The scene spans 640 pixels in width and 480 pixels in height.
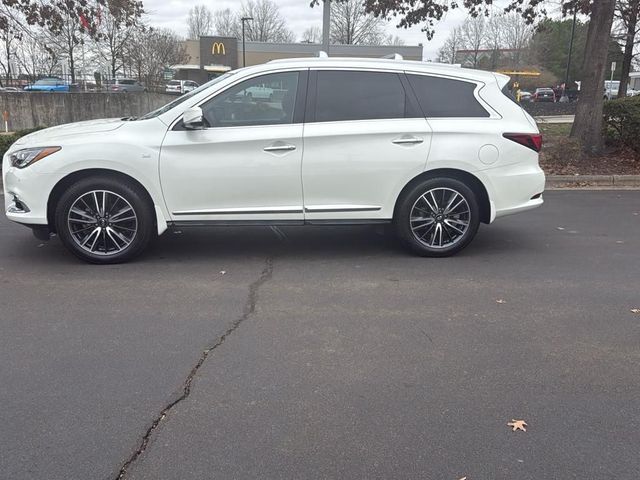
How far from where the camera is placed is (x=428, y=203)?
19.1 feet


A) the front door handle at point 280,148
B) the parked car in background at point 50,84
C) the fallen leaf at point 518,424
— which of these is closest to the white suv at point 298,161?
the front door handle at point 280,148

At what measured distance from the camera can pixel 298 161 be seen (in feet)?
18.2

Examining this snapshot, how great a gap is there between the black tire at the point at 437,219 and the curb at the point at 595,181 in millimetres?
5400

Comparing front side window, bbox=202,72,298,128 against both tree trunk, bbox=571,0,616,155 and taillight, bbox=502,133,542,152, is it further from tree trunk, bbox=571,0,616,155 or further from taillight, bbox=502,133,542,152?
tree trunk, bbox=571,0,616,155

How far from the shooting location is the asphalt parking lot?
9.03 feet

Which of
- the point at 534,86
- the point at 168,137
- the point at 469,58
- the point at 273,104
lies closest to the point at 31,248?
the point at 168,137

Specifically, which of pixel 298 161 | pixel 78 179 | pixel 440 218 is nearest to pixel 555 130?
pixel 440 218

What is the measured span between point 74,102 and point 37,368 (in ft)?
61.2

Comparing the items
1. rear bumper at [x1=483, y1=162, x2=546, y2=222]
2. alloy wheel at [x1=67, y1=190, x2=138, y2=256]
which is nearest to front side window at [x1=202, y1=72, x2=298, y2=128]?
alloy wheel at [x1=67, y1=190, x2=138, y2=256]

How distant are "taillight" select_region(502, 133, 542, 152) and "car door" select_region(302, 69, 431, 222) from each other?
0.86m

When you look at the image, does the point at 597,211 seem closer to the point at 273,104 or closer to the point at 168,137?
the point at 273,104

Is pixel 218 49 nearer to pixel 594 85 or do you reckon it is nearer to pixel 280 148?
pixel 594 85

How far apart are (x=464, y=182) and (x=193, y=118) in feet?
8.98

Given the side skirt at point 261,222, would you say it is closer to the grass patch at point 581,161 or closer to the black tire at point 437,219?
the black tire at point 437,219
